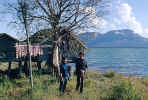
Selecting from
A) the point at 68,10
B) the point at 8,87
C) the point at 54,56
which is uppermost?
the point at 68,10


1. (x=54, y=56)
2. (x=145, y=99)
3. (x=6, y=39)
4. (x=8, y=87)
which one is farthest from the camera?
(x=6, y=39)

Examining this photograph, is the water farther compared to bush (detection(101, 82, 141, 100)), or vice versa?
the water

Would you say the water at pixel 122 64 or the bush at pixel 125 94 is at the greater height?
the bush at pixel 125 94

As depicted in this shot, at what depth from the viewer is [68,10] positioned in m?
15.1

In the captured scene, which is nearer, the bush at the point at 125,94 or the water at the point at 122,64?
the bush at the point at 125,94

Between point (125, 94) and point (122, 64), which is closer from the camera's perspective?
point (125, 94)

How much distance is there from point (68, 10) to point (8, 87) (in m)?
6.98

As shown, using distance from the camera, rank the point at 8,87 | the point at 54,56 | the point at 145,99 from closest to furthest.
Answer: the point at 145,99
the point at 8,87
the point at 54,56

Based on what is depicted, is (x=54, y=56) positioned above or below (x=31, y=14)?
below

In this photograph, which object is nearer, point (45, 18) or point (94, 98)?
point (94, 98)

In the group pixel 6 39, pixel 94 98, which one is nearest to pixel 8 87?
pixel 94 98

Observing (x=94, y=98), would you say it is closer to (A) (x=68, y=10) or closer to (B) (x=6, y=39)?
(A) (x=68, y=10)

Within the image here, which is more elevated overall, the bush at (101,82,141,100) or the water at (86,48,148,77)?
the bush at (101,82,141,100)

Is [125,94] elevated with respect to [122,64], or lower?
elevated
